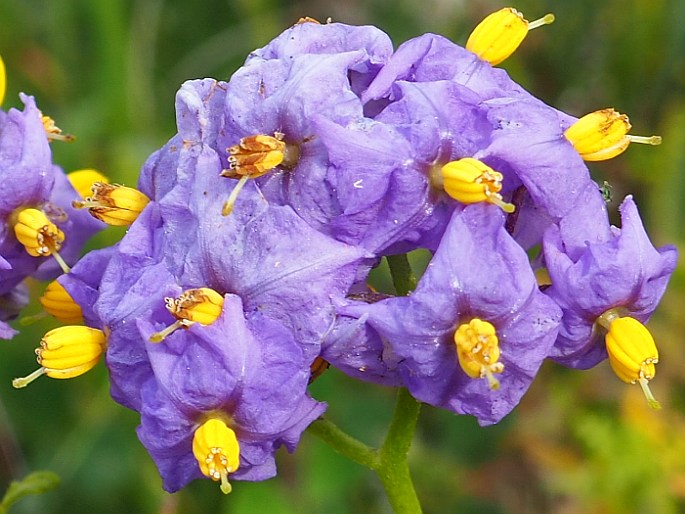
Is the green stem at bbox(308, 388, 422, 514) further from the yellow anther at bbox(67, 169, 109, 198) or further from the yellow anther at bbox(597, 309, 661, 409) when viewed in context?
the yellow anther at bbox(67, 169, 109, 198)

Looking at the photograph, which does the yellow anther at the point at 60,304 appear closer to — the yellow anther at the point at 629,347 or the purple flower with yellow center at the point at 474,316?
the purple flower with yellow center at the point at 474,316

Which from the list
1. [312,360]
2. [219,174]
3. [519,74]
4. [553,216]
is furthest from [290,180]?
[519,74]

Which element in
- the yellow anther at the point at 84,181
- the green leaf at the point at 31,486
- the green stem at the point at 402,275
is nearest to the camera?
the green stem at the point at 402,275

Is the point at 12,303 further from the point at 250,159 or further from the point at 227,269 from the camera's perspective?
the point at 250,159

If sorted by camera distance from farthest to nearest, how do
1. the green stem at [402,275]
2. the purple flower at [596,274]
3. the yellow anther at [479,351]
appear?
the green stem at [402,275] → the purple flower at [596,274] → the yellow anther at [479,351]

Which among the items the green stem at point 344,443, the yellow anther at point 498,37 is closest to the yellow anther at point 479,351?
the green stem at point 344,443

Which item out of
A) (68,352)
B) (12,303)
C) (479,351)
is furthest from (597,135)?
(12,303)
